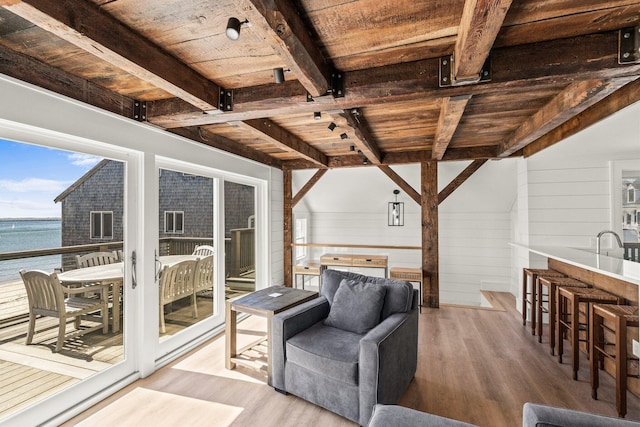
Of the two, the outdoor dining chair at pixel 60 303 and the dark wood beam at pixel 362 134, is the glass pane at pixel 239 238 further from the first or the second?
the dark wood beam at pixel 362 134

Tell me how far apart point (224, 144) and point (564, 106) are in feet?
11.2

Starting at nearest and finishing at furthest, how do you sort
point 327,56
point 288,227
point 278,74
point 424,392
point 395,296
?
point 327,56, point 278,74, point 424,392, point 395,296, point 288,227

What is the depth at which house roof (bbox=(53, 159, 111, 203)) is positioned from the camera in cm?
229

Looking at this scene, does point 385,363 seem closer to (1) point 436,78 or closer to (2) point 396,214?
(1) point 436,78

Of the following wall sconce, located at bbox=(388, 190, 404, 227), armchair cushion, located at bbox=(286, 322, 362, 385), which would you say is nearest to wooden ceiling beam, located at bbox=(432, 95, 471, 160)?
armchair cushion, located at bbox=(286, 322, 362, 385)

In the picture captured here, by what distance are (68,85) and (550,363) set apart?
463cm

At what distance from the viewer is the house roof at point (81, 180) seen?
7.50ft

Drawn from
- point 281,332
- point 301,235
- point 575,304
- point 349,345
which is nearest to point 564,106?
point 575,304

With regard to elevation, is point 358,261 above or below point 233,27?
below

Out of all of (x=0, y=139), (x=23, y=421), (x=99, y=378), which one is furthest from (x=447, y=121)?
(x=23, y=421)

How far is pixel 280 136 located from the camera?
11.3ft

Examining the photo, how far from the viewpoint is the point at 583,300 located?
2.57 m

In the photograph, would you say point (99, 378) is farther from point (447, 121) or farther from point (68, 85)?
point (447, 121)

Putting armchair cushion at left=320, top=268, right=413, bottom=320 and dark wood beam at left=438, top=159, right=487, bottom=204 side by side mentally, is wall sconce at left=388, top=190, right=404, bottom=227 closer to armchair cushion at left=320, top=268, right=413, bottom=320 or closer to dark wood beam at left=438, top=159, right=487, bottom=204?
dark wood beam at left=438, top=159, right=487, bottom=204
